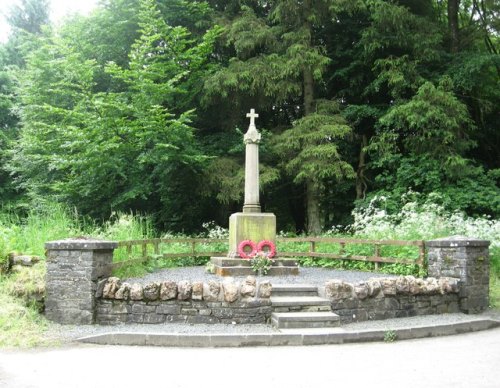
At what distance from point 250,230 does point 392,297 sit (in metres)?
3.93

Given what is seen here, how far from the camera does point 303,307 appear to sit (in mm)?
7715

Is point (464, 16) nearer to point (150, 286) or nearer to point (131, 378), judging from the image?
point (150, 286)

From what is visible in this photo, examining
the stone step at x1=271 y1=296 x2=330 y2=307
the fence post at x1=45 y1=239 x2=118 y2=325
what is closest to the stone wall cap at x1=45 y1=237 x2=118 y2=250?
the fence post at x1=45 y1=239 x2=118 y2=325

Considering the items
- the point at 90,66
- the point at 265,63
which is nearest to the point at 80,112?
the point at 90,66

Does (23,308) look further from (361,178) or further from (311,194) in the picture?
(361,178)

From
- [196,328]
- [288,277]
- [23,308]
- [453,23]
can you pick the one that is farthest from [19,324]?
[453,23]

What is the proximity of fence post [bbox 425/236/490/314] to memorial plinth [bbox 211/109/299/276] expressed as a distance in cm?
307

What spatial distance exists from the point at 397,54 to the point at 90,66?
10.5 metres

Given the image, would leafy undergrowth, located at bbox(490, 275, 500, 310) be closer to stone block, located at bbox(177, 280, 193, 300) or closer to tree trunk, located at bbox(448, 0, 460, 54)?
stone block, located at bbox(177, 280, 193, 300)

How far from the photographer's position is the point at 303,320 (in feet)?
23.9

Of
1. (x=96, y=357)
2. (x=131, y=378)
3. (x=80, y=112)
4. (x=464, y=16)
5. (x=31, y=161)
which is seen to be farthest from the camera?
(x=464, y=16)

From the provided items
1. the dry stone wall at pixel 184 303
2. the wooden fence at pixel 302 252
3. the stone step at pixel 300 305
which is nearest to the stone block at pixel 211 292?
the dry stone wall at pixel 184 303

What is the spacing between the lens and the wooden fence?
987 cm

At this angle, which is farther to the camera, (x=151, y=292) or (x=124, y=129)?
(x=124, y=129)
